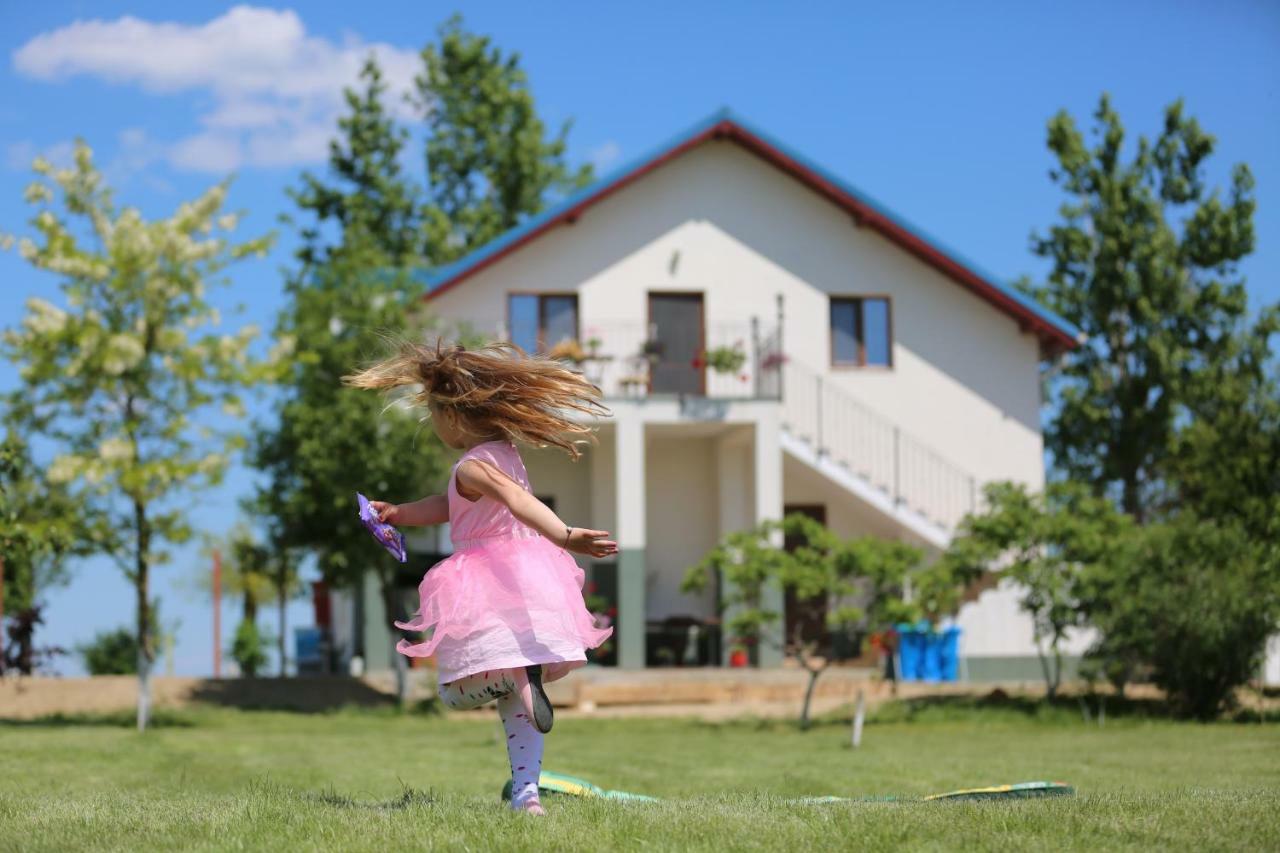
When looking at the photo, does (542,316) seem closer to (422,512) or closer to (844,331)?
(844,331)

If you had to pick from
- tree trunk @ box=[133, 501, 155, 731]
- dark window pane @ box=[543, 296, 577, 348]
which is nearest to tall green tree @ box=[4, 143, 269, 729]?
tree trunk @ box=[133, 501, 155, 731]

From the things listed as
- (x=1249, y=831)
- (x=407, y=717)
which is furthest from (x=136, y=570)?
(x=1249, y=831)

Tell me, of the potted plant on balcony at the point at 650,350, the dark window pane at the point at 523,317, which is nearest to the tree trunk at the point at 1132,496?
the potted plant on balcony at the point at 650,350

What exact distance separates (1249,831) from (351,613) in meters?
27.3

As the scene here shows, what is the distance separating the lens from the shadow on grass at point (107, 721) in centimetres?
1911

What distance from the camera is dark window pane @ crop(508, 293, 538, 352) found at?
91.9 ft

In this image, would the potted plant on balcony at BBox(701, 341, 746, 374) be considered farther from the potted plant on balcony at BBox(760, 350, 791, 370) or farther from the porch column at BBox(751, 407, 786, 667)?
the porch column at BBox(751, 407, 786, 667)

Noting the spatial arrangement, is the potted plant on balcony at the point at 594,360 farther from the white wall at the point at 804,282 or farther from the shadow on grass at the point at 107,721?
the shadow on grass at the point at 107,721

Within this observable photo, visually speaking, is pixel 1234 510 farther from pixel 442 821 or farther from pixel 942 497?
pixel 442 821

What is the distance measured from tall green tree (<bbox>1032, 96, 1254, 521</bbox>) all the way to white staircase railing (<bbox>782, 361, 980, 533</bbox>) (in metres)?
8.44

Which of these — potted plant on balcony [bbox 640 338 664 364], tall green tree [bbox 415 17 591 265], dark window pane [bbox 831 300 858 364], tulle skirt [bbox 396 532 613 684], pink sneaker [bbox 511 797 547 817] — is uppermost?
tall green tree [bbox 415 17 591 265]

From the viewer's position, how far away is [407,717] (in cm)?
2173

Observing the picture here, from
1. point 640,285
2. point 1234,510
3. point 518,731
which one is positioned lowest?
point 518,731

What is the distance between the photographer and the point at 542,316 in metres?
28.4
